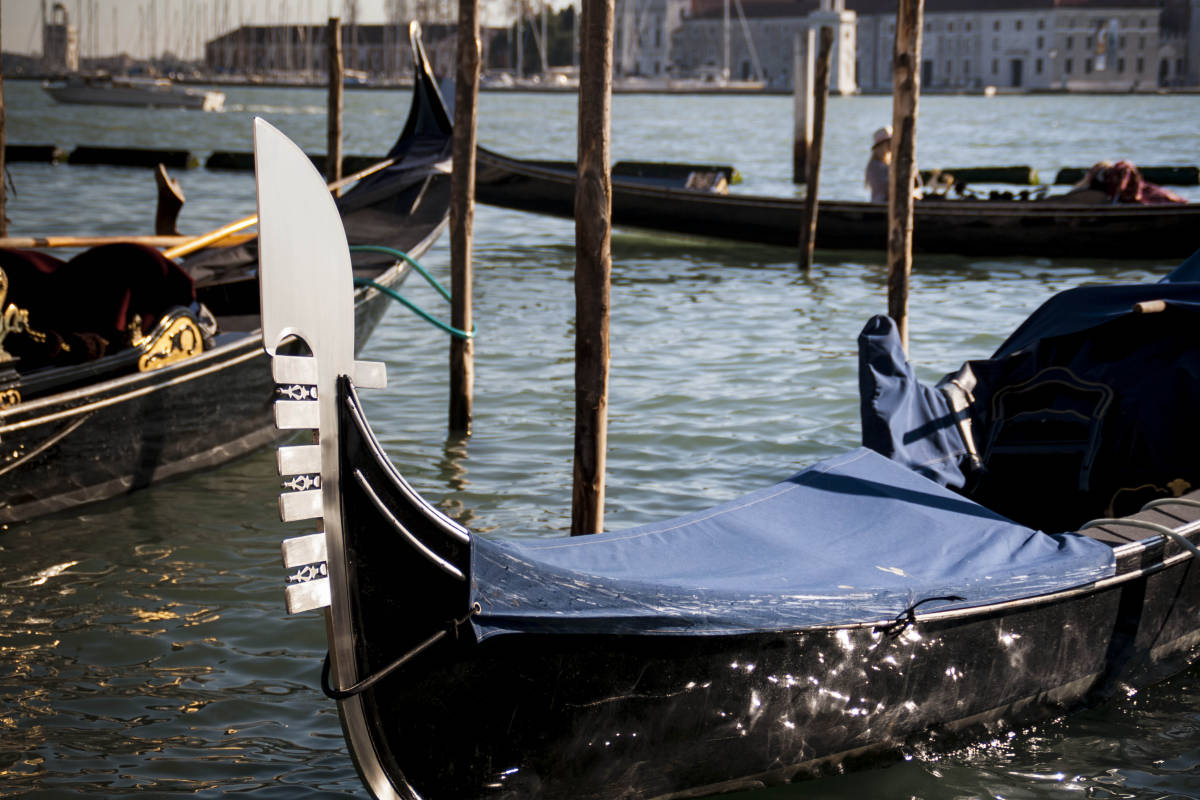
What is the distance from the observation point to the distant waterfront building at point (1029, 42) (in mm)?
65812

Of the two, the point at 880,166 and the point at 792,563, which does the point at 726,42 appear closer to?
the point at 880,166

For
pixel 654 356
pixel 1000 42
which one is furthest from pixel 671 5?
pixel 654 356

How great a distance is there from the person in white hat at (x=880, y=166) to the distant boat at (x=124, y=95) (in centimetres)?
4356

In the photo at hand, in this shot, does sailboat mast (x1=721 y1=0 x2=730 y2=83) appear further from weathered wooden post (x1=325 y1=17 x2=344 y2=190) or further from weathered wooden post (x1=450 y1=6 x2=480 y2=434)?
weathered wooden post (x1=450 y1=6 x2=480 y2=434)

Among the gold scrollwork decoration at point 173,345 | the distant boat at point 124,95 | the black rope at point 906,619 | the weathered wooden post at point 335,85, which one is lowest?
the black rope at point 906,619

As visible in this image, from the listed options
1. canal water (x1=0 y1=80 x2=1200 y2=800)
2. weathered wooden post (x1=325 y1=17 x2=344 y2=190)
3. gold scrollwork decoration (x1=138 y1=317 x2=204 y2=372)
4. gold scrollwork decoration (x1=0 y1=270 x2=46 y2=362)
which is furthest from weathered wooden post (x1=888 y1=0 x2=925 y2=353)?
weathered wooden post (x1=325 y1=17 x2=344 y2=190)

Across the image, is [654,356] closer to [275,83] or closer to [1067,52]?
[1067,52]

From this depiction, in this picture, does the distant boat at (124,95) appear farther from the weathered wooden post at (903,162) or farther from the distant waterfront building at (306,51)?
the weathered wooden post at (903,162)

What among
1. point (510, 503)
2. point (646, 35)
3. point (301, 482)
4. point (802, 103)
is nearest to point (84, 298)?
point (510, 503)

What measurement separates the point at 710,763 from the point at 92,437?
247 cm

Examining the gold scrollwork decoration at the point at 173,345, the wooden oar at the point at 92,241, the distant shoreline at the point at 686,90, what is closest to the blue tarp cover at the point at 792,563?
the gold scrollwork decoration at the point at 173,345

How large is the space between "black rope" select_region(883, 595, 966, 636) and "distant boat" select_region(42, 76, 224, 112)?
49598 millimetres

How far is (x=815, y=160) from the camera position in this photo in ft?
30.1

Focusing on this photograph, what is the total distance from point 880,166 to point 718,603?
7.28 m
